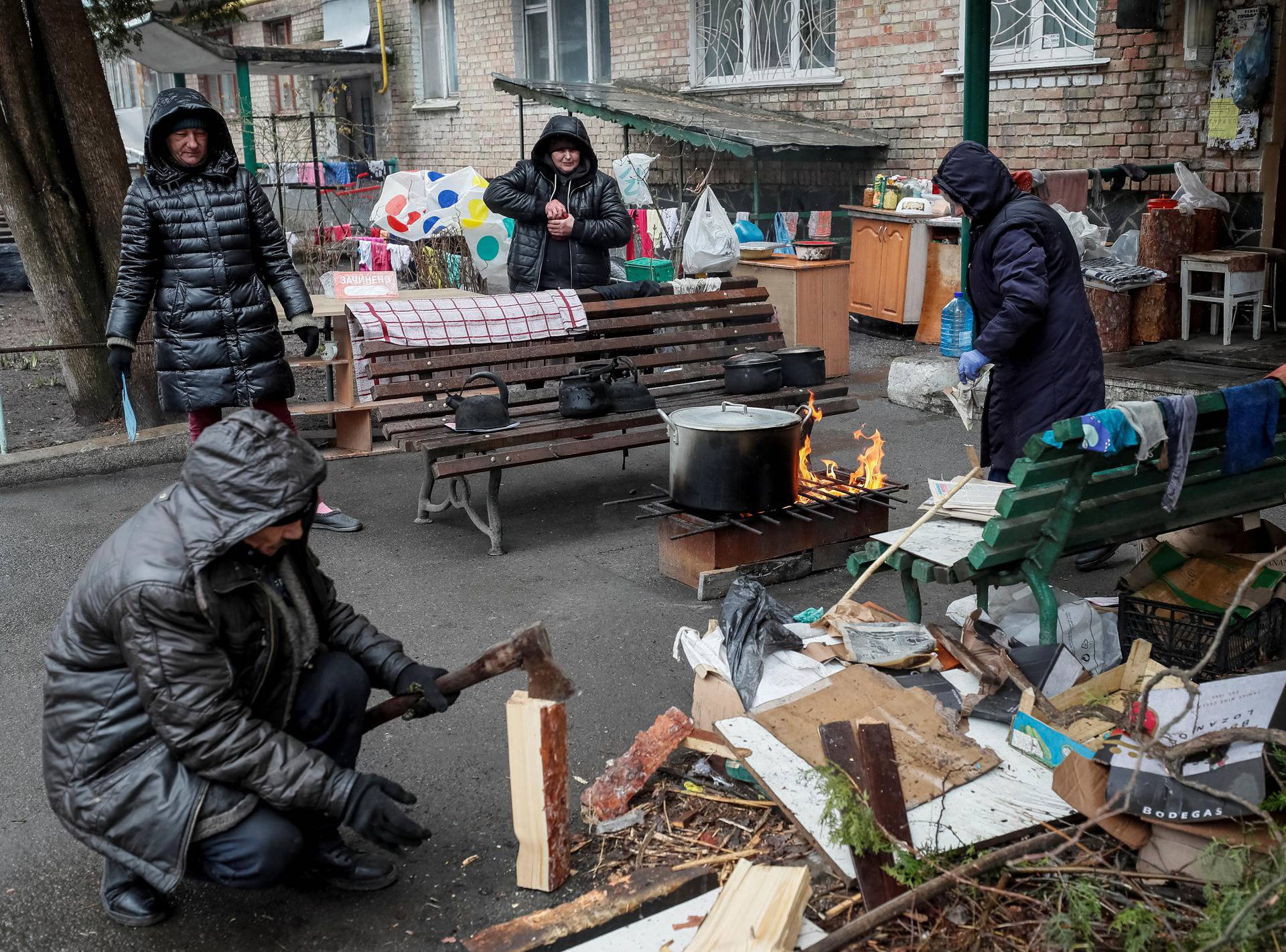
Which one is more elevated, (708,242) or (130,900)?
(708,242)

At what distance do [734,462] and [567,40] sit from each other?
45.1 feet

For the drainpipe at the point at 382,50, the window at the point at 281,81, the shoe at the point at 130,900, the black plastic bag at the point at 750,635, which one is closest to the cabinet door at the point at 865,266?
the black plastic bag at the point at 750,635

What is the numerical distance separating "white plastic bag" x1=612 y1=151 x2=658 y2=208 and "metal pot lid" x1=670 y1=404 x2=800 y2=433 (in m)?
8.05

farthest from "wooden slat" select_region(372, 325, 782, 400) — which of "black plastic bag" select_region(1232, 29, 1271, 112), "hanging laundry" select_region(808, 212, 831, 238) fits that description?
"hanging laundry" select_region(808, 212, 831, 238)

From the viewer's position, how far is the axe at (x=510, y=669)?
3193mm

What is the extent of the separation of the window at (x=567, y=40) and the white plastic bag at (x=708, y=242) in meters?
7.27

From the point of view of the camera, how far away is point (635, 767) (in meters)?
3.68

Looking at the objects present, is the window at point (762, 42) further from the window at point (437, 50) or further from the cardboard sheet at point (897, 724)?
the cardboard sheet at point (897, 724)

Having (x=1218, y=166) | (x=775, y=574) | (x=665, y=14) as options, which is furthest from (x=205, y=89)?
(x=775, y=574)

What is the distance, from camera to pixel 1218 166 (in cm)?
958

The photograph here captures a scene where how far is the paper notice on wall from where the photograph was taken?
30.6ft

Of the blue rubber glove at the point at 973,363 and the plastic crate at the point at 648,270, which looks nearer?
the blue rubber glove at the point at 973,363

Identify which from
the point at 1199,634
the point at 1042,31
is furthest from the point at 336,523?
the point at 1042,31

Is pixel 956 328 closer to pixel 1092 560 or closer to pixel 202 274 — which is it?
pixel 1092 560
